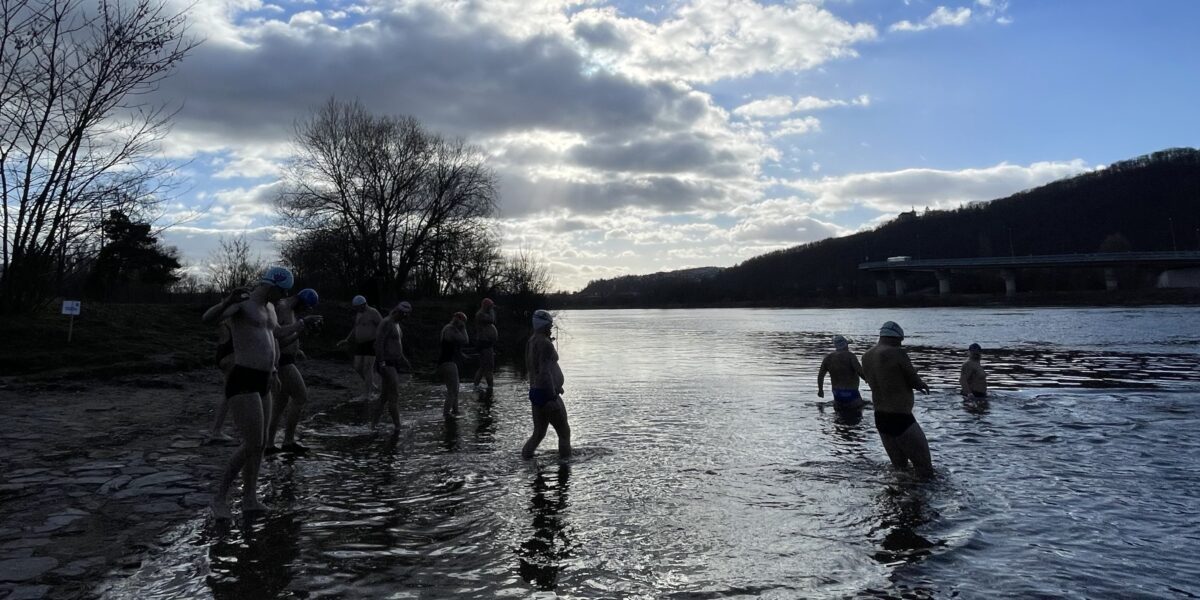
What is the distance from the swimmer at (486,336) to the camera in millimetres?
14602

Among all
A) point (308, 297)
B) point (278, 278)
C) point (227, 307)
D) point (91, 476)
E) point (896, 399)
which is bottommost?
point (91, 476)

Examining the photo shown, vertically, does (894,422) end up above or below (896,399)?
below

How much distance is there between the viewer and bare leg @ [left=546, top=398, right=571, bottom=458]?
27.2ft

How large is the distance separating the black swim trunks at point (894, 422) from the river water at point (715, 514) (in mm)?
551

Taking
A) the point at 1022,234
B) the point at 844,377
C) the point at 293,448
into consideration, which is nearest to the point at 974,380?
the point at 844,377

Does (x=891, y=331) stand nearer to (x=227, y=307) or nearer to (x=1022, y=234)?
(x=227, y=307)

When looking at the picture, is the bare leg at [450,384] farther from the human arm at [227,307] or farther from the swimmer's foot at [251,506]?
the human arm at [227,307]

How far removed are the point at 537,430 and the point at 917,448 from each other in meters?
4.37

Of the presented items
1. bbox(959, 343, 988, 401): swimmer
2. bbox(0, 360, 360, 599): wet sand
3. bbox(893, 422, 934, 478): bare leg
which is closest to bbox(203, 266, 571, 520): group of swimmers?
bbox(0, 360, 360, 599): wet sand

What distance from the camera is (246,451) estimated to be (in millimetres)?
5742

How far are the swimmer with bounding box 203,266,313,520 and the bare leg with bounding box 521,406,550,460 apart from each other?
326 cm

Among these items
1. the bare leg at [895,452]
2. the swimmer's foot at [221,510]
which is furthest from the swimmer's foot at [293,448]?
the bare leg at [895,452]

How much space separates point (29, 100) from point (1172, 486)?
56.4ft

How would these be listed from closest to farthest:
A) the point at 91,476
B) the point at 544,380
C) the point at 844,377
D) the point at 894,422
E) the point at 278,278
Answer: the point at 278,278, the point at 91,476, the point at 894,422, the point at 544,380, the point at 844,377
